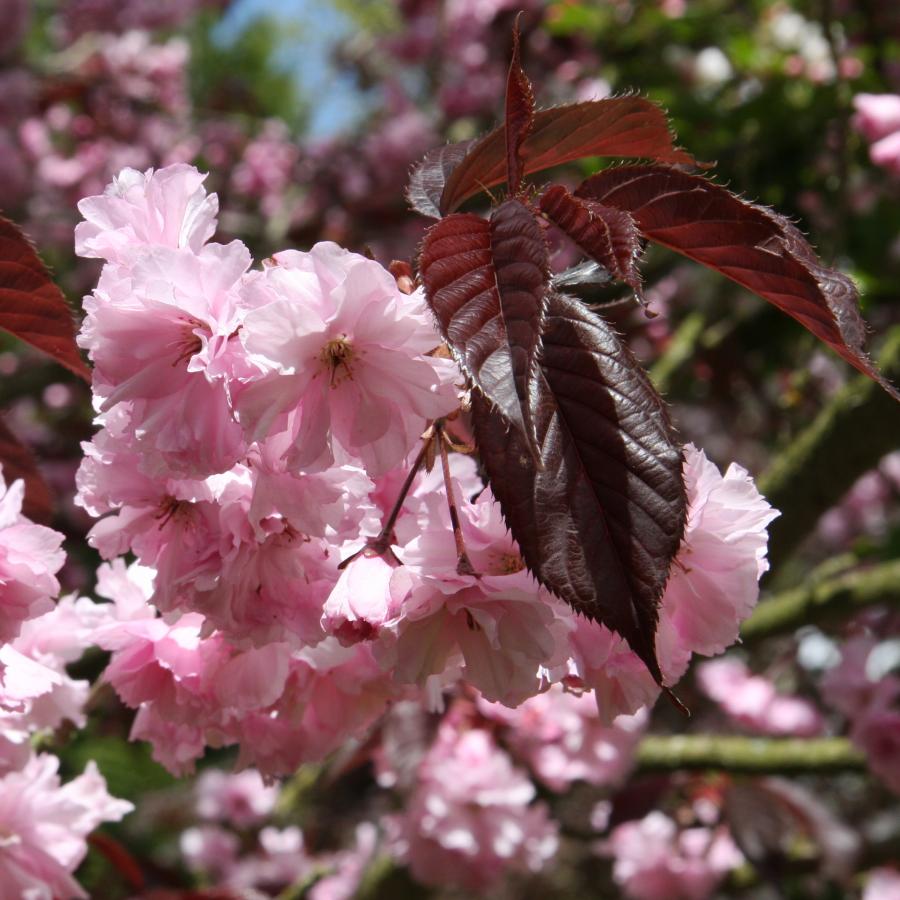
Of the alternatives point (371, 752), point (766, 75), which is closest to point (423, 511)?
point (371, 752)

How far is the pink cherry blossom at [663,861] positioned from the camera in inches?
110

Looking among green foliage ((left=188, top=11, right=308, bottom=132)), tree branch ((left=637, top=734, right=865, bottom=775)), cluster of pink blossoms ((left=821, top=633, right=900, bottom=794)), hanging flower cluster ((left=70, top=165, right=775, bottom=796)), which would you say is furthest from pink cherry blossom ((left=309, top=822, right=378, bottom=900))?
green foliage ((left=188, top=11, right=308, bottom=132))

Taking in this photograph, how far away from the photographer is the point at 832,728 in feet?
11.7

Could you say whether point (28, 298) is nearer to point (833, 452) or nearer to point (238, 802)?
point (833, 452)

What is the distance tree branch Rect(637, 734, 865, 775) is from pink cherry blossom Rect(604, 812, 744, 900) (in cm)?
38

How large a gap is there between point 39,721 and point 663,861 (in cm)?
217

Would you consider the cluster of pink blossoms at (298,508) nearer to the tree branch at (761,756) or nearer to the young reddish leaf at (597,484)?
the young reddish leaf at (597,484)

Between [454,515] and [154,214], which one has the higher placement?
[154,214]

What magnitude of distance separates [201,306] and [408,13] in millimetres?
5712

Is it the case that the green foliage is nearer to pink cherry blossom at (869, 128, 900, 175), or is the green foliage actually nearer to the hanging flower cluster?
pink cherry blossom at (869, 128, 900, 175)

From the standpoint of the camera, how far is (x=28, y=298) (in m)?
0.89

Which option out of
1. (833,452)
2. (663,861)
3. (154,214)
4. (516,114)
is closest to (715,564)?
(516,114)

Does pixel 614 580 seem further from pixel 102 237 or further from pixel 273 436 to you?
pixel 102 237

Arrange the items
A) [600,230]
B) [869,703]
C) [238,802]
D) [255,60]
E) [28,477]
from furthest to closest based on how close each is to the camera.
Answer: [255,60] < [238,802] < [869,703] < [28,477] < [600,230]
